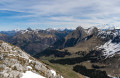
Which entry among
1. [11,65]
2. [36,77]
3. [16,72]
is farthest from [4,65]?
[36,77]

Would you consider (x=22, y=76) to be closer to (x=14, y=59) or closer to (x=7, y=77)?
(x=7, y=77)

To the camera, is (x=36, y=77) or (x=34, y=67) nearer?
(x=36, y=77)

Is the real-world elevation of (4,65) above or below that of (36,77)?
above

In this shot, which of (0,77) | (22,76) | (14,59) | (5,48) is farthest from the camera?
(5,48)

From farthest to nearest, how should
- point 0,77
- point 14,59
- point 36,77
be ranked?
point 14,59, point 36,77, point 0,77

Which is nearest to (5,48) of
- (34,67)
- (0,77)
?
(34,67)

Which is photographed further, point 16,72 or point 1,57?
point 1,57

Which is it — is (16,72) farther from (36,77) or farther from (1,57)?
(1,57)

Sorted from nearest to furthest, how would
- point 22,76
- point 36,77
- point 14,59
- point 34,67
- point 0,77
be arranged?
point 0,77, point 22,76, point 36,77, point 14,59, point 34,67

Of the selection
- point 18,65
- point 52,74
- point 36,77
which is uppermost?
point 18,65
